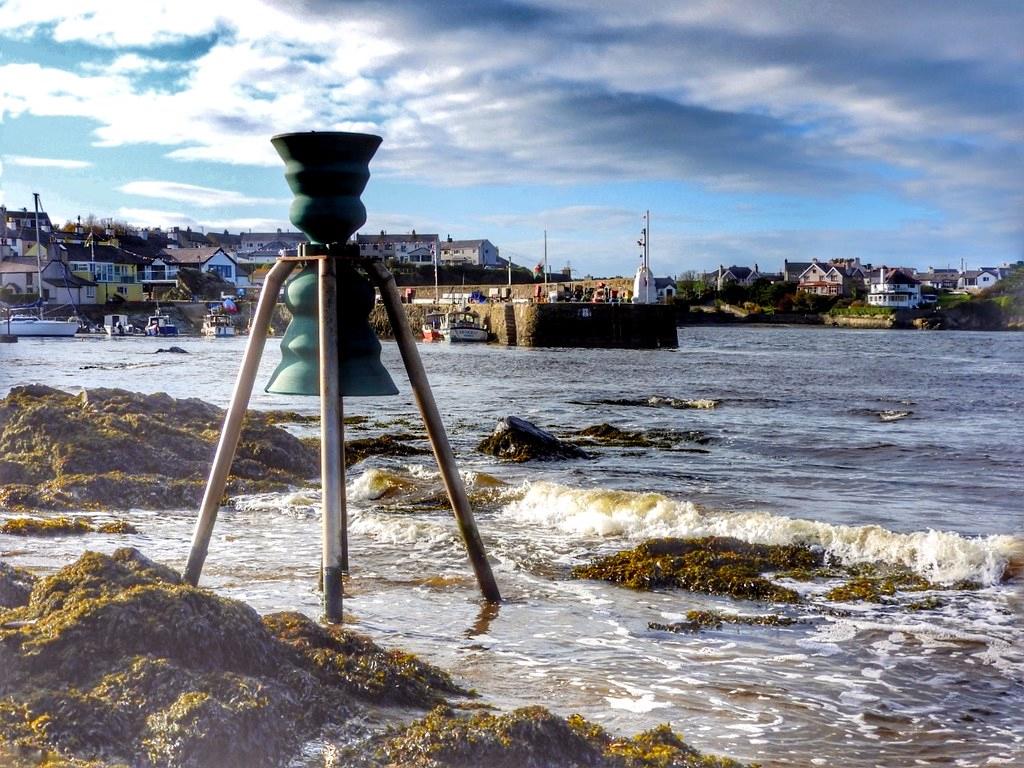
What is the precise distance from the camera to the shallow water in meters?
5.59

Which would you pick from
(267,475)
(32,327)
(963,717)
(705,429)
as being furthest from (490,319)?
(963,717)

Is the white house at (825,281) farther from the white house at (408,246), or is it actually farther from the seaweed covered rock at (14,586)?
the seaweed covered rock at (14,586)

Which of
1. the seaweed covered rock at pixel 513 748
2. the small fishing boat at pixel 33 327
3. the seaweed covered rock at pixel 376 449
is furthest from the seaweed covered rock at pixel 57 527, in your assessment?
the small fishing boat at pixel 33 327

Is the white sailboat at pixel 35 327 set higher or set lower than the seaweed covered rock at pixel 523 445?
higher

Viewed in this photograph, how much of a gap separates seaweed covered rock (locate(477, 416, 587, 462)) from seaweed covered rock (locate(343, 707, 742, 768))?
1291cm

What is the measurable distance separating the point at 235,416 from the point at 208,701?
8.69 ft

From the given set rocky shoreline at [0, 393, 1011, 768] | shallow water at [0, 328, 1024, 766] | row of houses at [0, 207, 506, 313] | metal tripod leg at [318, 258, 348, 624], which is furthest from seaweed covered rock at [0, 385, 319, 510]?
row of houses at [0, 207, 506, 313]

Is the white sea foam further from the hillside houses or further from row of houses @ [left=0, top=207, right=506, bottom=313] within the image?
A: the hillside houses

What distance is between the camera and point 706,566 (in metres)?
8.95

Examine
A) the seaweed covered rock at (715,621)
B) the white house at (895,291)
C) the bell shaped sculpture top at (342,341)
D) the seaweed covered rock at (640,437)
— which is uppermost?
the white house at (895,291)

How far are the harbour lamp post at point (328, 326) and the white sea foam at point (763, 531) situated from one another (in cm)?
488

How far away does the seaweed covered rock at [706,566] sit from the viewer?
8.49 m

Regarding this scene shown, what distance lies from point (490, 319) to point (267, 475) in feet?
257

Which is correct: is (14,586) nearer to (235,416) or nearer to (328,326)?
(235,416)
